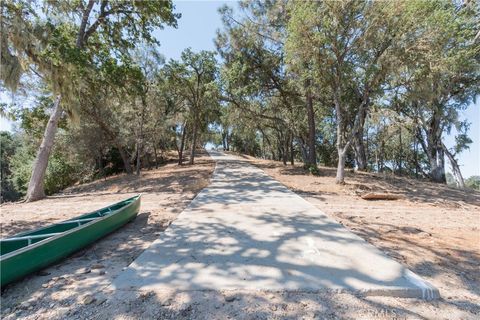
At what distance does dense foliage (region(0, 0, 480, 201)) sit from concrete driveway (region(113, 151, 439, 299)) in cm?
508

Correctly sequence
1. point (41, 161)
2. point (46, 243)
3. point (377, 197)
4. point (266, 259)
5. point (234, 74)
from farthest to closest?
point (234, 74)
point (41, 161)
point (377, 197)
point (266, 259)
point (46, 243)

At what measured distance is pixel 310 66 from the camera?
10.5m

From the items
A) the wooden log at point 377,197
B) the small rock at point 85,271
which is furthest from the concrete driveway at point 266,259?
the wooden log at point 377,197

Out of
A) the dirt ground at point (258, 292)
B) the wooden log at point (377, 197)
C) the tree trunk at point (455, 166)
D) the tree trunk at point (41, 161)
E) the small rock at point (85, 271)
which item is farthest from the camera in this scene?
the tree trunk at point (455, 166)

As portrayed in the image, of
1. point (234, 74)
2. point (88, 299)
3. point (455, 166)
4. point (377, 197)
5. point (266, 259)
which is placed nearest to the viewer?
point (88, 299)

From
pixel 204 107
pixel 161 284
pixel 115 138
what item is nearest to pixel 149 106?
pixel 115 138

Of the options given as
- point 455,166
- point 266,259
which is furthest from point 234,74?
point 455,166

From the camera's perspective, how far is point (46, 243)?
10.8ft

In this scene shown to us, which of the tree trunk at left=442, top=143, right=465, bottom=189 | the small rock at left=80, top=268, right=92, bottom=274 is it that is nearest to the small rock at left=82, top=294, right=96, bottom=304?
the small rock at left=80, top=268, right=92, bottom=274

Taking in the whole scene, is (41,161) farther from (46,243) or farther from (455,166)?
(455,166)

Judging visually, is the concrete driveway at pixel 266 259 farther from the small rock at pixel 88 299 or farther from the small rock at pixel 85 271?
the small rock at pixel 85 271

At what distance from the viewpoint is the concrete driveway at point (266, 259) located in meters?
2.92

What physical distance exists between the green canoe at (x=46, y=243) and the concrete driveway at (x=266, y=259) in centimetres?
103

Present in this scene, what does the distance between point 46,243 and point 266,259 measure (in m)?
2.88
